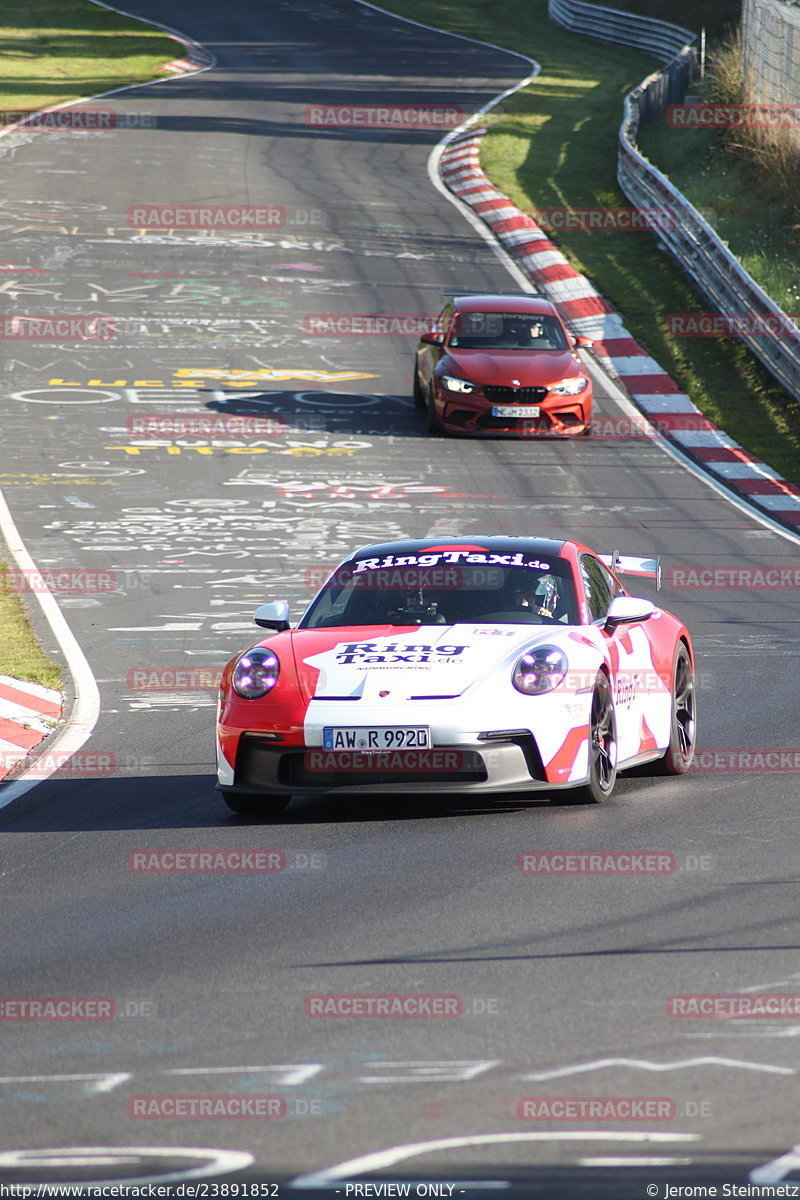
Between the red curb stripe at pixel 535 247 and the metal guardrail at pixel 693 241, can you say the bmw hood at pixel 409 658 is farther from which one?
the red curb stripe at pixel 535 247

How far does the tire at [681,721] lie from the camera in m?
9.02

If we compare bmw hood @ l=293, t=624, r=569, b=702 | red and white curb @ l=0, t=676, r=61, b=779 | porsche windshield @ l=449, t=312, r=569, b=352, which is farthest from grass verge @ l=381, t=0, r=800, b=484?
bmw hood @ l=293, t=624, r=569, b=702

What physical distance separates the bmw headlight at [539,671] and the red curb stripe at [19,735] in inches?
131

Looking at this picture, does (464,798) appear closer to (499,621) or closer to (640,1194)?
(499,621)

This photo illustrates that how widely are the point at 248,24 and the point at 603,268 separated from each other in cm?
3826

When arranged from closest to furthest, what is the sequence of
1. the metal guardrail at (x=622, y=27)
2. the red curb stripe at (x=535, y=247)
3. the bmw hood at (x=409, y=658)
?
the bmw hood at (x=409, y=658)
the red curb stripe at (x=535, y=247)
the metal guardrail at (x=622, y=27)

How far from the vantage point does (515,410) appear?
833 inches

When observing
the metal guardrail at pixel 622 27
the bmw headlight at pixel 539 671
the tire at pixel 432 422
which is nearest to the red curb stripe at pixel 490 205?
the tire at pixel 432 422

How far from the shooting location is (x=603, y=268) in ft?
97.3

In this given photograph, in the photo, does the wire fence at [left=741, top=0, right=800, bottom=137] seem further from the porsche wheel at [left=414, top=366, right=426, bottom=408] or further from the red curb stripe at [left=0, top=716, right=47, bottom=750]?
the red curb stripe at [left=0, top=716, right=47, bottom=750]

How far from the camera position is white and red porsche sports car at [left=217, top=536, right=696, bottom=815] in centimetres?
760

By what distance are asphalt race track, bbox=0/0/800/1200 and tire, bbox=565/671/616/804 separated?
0.26 feet

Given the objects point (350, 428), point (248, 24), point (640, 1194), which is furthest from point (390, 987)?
point (248, 24)

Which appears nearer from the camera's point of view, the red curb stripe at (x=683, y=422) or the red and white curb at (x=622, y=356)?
the red and white curb at (x=622, y=356)
